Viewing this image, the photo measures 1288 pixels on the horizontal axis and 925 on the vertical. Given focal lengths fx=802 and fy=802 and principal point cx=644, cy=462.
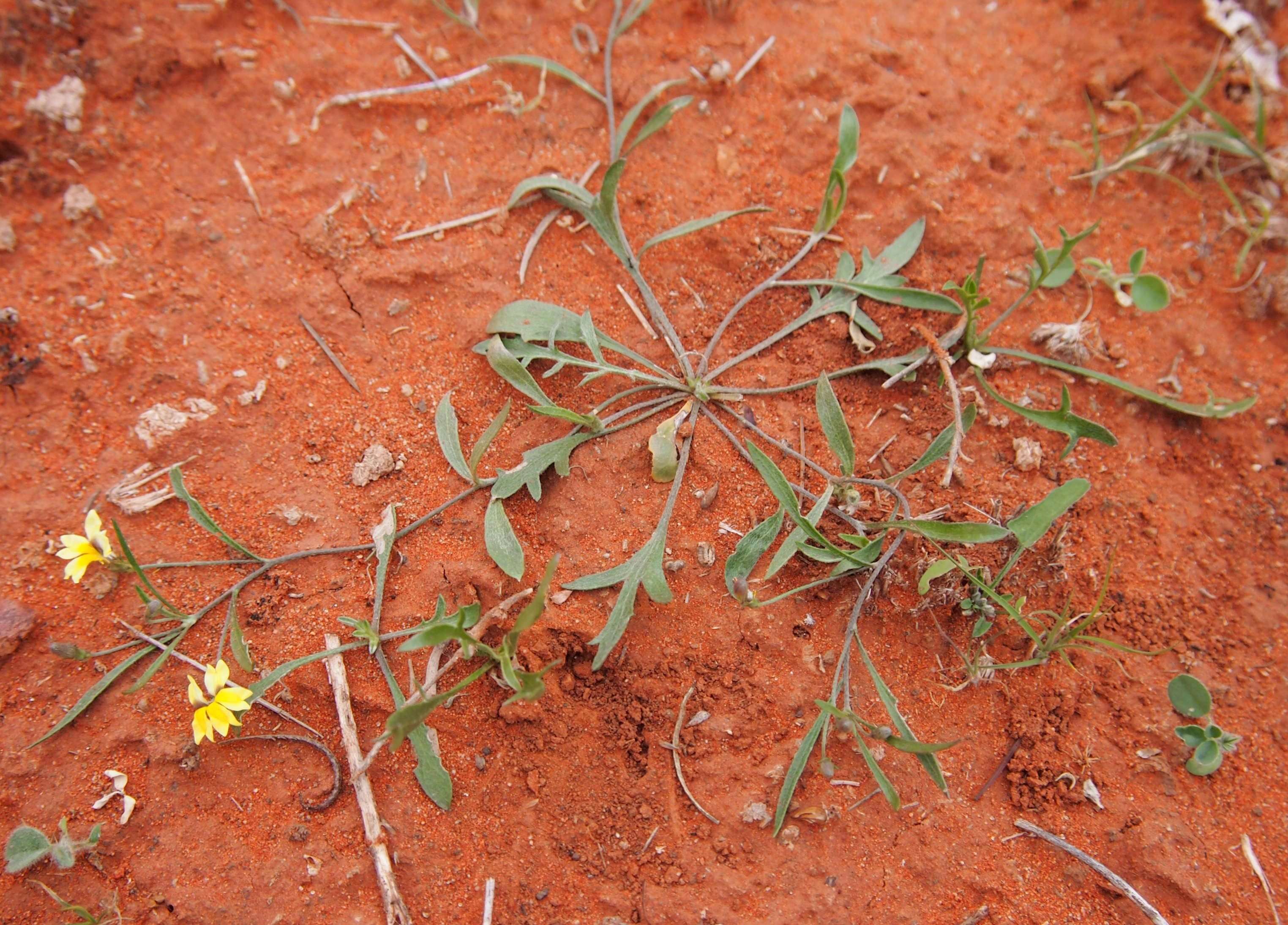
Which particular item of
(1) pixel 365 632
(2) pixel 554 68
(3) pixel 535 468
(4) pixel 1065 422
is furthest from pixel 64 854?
(4) pixel 1065 422

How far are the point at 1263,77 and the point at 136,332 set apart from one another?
13.9 ft

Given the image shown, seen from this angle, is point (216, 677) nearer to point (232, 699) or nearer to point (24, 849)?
point (232, 699)

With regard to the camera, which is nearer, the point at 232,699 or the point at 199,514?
the point at 232,699

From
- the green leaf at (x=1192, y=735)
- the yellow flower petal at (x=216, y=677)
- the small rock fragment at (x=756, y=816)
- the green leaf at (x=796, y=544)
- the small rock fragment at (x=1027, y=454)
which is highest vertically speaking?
the small rock fragment at (x=1027, y=454)

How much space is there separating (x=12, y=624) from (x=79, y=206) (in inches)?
54.7

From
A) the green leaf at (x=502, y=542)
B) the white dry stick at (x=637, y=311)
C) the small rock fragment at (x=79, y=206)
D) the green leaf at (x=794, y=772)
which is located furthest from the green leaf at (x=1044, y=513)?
the small rock fragment at (x=79, y=206)

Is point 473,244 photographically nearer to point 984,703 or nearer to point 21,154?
point 21,154

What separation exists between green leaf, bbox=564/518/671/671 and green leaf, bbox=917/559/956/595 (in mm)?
694

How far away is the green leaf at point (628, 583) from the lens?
85.5 inches

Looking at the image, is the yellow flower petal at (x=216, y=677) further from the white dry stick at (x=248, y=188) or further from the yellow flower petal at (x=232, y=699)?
the white dry stick at (x=248, y=188)

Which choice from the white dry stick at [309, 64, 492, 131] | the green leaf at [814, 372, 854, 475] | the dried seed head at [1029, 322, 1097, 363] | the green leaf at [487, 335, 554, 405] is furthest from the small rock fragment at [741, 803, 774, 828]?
the white dry stick at [309, 64, 492, 131]

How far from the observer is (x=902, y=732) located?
83.2 inches

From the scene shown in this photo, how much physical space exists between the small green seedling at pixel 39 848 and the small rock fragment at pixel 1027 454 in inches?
108

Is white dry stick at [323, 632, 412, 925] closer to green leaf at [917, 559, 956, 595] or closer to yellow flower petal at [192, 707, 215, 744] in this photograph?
yellow flower petal at [192, 707, 215, 744]
